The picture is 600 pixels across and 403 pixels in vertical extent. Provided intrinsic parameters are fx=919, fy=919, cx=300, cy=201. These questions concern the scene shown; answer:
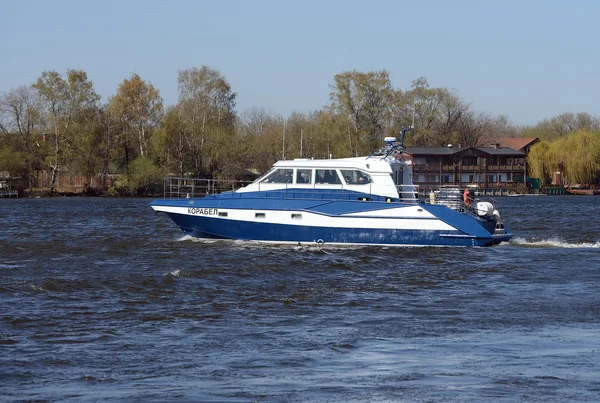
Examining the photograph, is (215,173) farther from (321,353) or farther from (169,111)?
(321,353)

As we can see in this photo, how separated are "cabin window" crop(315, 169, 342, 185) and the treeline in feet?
223

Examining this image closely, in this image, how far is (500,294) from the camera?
20.1 m

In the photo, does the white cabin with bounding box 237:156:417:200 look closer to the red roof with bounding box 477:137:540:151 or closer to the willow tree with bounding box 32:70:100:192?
the willow tree with bounding box 32:70:100:192

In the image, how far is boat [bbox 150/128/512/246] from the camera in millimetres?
28688

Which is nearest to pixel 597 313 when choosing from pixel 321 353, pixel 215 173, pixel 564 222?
pixel 321 353

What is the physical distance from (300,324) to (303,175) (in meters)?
14.3

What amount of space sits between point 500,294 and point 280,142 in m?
88.7

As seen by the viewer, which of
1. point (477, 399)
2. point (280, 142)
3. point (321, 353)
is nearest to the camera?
point (477, 399)

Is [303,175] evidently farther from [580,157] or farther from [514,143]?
[514,143]

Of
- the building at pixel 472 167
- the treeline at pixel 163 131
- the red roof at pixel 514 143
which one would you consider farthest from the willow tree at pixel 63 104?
the red roof at pixel 514 143

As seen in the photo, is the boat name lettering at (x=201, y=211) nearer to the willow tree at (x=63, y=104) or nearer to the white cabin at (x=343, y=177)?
the white cabin at (x=343, y=177)

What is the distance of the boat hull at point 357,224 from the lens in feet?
94.0

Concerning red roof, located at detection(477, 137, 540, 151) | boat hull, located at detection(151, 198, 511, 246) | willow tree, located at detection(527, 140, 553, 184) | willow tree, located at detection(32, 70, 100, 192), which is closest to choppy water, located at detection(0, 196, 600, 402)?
boat hull, located at detection(151, 198, 511, 246)

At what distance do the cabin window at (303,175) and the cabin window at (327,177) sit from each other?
0.78 ft
